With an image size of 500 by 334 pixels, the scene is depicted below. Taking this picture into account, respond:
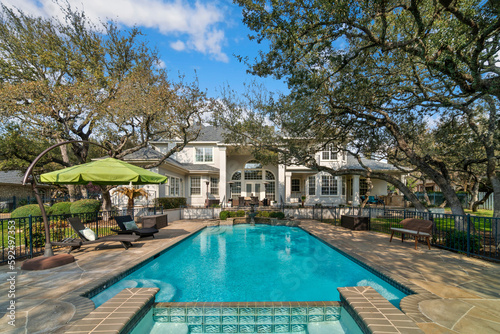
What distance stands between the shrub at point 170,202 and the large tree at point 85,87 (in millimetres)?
4036

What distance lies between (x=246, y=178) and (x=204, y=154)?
4985 mm

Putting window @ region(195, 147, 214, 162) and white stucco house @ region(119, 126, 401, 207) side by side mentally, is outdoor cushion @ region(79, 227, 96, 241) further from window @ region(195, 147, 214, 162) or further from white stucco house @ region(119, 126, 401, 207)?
window @ region(195, 147, 214, 162)

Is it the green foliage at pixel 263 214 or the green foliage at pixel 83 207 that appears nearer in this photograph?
the green foliage at pixel 83 207

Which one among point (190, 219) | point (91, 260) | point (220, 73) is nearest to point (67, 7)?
point (220, 73)

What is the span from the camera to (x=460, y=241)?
735cm

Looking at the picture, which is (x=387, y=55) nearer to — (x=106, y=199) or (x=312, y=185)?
(x=312, y=185)

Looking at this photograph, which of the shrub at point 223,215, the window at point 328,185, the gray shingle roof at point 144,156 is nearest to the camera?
the shrub at point 223,215

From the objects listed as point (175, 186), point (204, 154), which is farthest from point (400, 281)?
point (204, 154)

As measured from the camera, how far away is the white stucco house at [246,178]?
21.2 m

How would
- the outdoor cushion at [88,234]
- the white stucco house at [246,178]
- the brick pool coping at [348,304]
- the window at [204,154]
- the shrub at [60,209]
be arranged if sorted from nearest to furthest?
the brick pool coping at [348,304]
the outdoor cushion at [88,234]
the shrub at [60,209]
the white stucco house at [246,178]
the window at [204,154]

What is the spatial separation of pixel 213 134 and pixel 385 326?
2323cm

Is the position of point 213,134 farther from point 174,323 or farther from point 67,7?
point 174,323

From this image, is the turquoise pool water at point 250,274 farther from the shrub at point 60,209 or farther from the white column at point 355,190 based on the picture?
the white column at point 355,190

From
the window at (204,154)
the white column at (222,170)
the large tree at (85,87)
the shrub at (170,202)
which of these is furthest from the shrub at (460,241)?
the window at (204,154)
